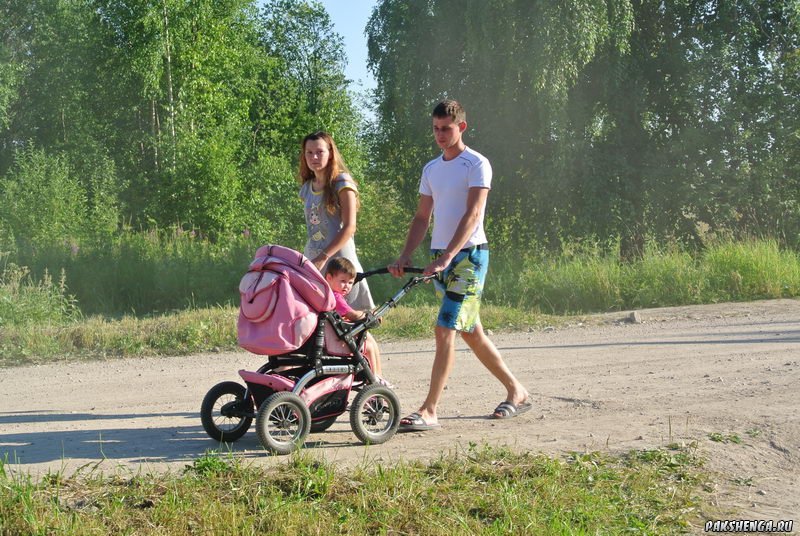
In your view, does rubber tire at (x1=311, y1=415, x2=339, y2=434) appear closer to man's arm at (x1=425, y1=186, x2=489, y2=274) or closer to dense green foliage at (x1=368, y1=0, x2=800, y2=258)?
man's arm at (x1=425, y1=186, x2=489, y2=274)

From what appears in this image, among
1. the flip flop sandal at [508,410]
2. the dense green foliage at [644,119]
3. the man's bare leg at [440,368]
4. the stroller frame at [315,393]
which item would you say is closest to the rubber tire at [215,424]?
the stroller frame at [315,393]

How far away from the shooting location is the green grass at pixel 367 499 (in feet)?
14.5

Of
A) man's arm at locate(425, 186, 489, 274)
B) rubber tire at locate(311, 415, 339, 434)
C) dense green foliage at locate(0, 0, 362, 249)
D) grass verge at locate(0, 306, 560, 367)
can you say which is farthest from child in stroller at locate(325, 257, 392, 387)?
dense green foliage at locate(0, 0, 362, 249)

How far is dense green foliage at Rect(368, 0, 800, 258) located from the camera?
17.6m

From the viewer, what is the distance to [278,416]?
5746mm

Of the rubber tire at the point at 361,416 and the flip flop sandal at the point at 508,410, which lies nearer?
the rubber tire at the point at 361,416

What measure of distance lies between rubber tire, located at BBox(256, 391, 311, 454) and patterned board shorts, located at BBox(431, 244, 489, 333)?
3.94ft

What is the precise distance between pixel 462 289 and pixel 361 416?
1111 mm

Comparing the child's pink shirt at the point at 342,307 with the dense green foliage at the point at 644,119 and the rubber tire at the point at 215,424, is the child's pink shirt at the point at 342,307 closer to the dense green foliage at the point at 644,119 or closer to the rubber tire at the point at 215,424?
the rubber tire at the point at 215,424

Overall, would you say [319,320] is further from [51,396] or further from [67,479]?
[51,396]

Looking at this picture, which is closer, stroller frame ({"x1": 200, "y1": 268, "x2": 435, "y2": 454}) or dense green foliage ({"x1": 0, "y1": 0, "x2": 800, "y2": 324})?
stroller frame ({"x1": 200, "y1": 268, "x2": 435, "y2": 454})

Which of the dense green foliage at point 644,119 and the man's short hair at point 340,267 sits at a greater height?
the dense green foliage at point 644,119

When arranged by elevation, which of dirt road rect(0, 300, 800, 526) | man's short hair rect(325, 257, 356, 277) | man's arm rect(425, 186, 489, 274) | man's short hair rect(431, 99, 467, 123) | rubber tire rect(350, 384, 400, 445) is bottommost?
dirt road rect(0, 300, 800, 526)

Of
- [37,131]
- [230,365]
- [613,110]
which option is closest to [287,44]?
[37,131]
